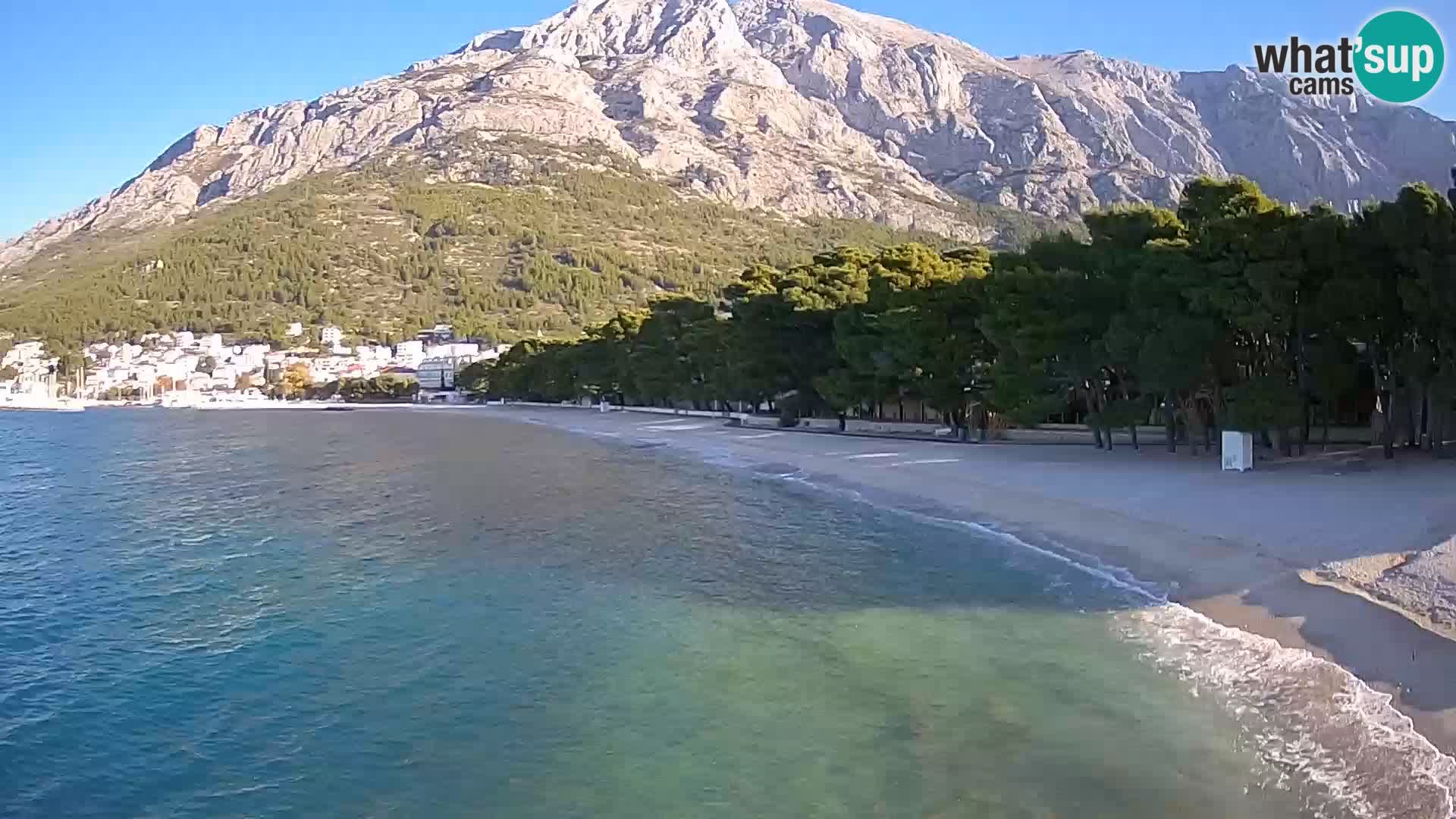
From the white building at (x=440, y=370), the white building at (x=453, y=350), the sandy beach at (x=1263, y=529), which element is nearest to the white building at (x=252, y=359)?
the white building at (x=453, y=350)

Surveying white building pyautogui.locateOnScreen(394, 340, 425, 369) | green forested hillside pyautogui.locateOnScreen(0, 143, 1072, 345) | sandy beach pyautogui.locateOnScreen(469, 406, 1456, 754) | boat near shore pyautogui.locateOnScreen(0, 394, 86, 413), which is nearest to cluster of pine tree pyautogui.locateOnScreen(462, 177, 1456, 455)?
sandy beach pyautogui.locateOnScreen(469, 406, 1456, 754)

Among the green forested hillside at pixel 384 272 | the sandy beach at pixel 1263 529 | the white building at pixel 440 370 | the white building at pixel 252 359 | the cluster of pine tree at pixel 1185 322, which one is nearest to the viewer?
the sandy beach at pixel 1263 529

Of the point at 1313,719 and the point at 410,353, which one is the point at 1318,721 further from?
the point at 410,353

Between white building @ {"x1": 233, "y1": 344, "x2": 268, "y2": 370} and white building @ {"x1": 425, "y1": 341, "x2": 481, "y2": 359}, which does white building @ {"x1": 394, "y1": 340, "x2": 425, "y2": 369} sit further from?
white building @ {"x1": 233, "y1": 344, "x2": 268, "y2": 370}

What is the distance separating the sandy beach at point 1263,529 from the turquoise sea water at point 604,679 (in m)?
1.45

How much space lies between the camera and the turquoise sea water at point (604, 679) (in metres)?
9.37

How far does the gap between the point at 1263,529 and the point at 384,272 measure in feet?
599

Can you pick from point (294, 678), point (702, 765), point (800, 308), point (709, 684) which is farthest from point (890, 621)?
point (800, 308)

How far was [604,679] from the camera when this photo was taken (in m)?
12.8

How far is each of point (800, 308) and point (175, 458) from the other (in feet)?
106

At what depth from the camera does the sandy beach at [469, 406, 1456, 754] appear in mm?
11938

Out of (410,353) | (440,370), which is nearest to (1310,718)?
(440,370)

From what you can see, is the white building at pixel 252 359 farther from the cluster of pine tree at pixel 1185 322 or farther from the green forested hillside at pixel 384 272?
the cluster of pine tree at pixel 1185 322

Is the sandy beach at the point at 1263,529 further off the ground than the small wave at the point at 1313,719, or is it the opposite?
the sandy beach at the point at 1263,529
